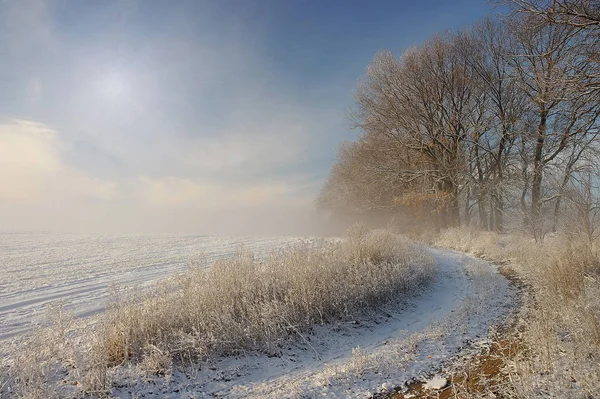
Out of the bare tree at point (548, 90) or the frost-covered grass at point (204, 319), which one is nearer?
the frost-covered grass at point (204, 319)

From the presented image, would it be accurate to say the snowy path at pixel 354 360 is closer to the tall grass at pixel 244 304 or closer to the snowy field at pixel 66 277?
the tall grass at pixel 244 304

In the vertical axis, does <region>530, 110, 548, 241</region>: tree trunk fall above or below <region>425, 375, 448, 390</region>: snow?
above

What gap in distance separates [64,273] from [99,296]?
190 inches

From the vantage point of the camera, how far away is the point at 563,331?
4855mm

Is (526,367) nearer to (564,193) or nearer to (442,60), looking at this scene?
(564,193)

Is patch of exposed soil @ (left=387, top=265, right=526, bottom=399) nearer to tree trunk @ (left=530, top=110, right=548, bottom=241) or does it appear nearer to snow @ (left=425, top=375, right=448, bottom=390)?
snow @ (left=425, top=375, right=448, bottom=390)

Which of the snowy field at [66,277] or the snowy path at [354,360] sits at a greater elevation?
the snowy field at [66,277]

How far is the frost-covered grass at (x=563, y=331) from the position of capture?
3.43 meters

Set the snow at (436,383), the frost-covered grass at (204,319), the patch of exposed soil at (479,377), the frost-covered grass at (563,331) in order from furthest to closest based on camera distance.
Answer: the frost-covered grass at (204,319)
the snow at (436,383)
the patch of exposed soil at (479,377)
the frost-covered grass at (563,331)

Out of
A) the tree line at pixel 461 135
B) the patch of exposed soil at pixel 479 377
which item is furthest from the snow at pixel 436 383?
the tree line at pixel 461 135

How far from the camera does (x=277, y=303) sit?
21.2ft

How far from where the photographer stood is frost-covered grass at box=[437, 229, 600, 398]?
3432 millimetres

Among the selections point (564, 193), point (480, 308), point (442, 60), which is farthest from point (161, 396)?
point (442, 60)

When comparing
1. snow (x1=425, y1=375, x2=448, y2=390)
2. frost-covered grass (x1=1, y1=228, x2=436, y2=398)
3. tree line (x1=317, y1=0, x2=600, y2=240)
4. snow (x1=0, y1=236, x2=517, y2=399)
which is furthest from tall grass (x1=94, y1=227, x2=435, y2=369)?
tree line (x1=317, y1=0, x2=600, y2=240)
